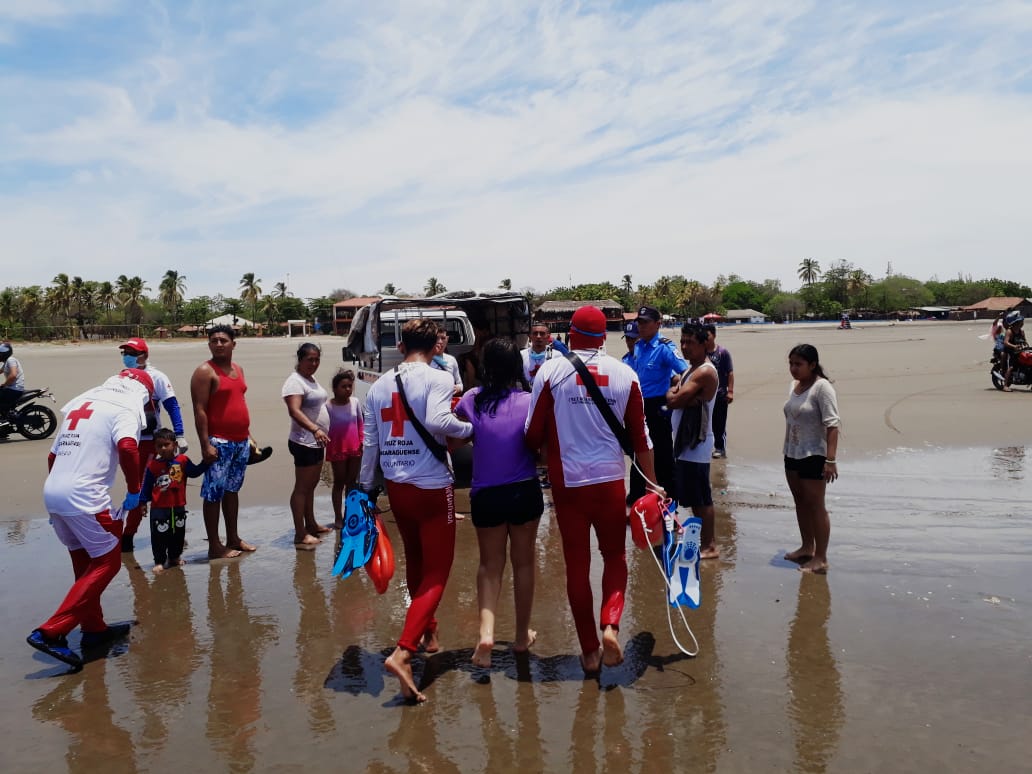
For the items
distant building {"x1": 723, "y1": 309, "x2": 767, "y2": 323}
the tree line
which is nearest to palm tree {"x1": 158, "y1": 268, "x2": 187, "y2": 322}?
the tree line

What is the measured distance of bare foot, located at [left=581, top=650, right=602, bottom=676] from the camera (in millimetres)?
3979

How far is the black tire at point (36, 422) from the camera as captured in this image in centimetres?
1294

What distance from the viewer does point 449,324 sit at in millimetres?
12188

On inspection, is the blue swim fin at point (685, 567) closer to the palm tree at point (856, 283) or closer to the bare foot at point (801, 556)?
the bare foot at point (801, 556)

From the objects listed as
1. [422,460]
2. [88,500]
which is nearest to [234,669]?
[88,500]

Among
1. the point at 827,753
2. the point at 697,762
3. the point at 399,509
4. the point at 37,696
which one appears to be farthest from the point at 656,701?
the point at 37,696

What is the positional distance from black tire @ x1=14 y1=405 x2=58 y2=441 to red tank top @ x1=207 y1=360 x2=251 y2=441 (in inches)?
351

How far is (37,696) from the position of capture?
3920 millimetres

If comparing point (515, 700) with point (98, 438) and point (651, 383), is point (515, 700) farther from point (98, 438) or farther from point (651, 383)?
point (651, 383)

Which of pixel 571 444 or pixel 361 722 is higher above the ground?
pixel 571 444

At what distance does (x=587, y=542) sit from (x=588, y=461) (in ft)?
1.62

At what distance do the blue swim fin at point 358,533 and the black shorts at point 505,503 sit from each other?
0.65 m

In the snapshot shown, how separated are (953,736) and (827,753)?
610 millimetres

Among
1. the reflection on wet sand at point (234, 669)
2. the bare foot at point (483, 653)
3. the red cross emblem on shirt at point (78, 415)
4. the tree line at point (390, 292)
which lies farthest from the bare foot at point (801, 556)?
the tree line at point (390, 292)
